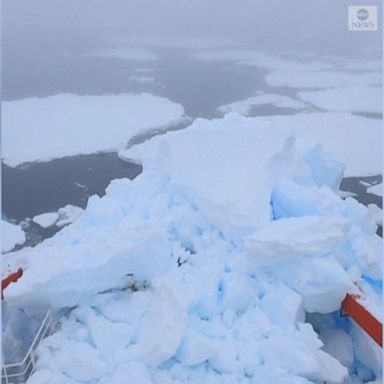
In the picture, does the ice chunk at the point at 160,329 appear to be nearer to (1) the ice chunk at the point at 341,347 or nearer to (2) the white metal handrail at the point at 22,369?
(2) the white metal handrail at the point at 22,369

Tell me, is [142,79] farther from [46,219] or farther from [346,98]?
[46,219]

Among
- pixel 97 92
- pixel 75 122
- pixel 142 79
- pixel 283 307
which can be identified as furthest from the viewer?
pixel 142 79

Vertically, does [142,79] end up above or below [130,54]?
below

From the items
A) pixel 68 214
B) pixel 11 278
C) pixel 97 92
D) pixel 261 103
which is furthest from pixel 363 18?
pixel 97 92

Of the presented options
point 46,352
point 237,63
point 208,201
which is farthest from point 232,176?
point 237,63

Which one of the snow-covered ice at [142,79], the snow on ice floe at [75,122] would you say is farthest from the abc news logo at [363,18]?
the snow-covered ice at [142,79]

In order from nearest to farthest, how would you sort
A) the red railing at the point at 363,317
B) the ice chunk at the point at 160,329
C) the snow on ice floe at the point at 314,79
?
1. the ice chunk at the point at 160,329
2. the red railing at the point at 363,317
3. the snow on ice floe at the point at 314,79

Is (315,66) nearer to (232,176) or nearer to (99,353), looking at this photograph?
(232,176)
